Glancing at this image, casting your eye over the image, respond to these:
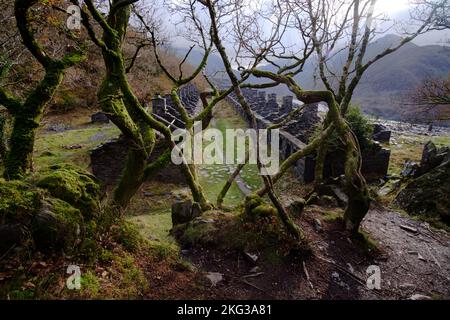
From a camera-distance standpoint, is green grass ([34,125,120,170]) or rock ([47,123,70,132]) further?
rock ([47,123,70,132])

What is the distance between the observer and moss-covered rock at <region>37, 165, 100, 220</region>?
3.64 meters

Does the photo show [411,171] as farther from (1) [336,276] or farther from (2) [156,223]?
(2) [156,223]

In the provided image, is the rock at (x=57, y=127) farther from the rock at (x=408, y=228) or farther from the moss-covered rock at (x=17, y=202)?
the rock at (x=408, y=228)

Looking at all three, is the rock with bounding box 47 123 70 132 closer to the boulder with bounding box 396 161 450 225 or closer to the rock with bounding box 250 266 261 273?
the rock with bounding box 250 266 261 273

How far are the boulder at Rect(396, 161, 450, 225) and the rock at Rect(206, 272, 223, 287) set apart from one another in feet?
18.9

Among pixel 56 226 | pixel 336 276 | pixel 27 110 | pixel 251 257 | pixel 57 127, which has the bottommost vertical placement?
pixel 336 276

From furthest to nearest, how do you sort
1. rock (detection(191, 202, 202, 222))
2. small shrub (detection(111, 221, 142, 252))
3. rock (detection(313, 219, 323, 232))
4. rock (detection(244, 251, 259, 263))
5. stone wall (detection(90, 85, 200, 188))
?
stone wall (detection(90, 85, 200, 188)), rock (detection(191, 202, 202, 222)), rock (detection(313, 219, 323, 232)), rock (detection(244, 251, 259, 263)), small shrub (detection(111, 221, 142, 252))

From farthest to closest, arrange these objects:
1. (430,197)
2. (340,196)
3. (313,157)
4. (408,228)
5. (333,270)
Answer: (313,157), (430,197), (340,196), (408,228), (333,270)

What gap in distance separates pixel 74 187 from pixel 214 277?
2.29 metres

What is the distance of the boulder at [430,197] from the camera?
6.94 meters

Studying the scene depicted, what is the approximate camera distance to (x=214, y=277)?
4008 mm

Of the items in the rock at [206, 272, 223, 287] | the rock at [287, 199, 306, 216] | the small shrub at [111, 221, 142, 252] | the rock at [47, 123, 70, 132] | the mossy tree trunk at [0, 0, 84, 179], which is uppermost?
the mossy tree trunk at [0, 0, 84, 179]

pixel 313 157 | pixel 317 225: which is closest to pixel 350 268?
pixel 317 225

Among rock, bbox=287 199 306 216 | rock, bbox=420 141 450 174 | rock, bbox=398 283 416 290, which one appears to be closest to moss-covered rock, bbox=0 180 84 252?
rock, bbox=287 199 306 216
